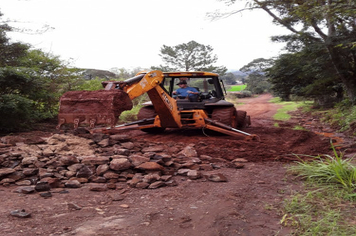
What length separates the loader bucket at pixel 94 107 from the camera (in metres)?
5.14

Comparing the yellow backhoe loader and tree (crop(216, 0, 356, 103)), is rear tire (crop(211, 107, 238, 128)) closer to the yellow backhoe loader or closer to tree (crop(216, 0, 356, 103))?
the yellow backhoe loader

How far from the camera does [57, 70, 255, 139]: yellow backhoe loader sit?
17.2 feet

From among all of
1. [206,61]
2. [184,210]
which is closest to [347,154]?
[184,210]

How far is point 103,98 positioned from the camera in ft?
17.1

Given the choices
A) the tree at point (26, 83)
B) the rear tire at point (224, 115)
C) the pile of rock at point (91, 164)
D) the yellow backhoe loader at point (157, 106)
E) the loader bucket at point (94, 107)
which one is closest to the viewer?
the pile of rock at point (91, 164)

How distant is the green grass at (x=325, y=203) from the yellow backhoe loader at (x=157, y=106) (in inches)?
119

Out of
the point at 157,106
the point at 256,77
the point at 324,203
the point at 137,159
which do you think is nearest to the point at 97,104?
the point at 137,159

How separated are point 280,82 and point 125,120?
1042 cm

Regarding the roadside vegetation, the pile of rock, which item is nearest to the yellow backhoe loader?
the pile of rock

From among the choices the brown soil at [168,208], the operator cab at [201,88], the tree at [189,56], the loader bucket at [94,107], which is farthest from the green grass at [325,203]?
the tree at [189,56]

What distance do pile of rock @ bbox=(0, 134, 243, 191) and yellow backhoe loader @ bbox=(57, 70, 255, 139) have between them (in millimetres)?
432

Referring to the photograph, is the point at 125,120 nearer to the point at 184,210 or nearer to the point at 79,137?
the point at 79,137

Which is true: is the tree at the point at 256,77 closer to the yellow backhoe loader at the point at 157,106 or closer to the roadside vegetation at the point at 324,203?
the yellow backhoe loader at the point at 157,106

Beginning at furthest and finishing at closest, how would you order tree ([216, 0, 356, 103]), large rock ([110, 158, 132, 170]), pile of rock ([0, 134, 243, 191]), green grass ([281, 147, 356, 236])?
tree ([216, 0, 356, 103]), large rock ([110, 158, 132, 170]), pile of rock ([0, 134, 243, 191]), green grass ([281, 147, 356, 236])
